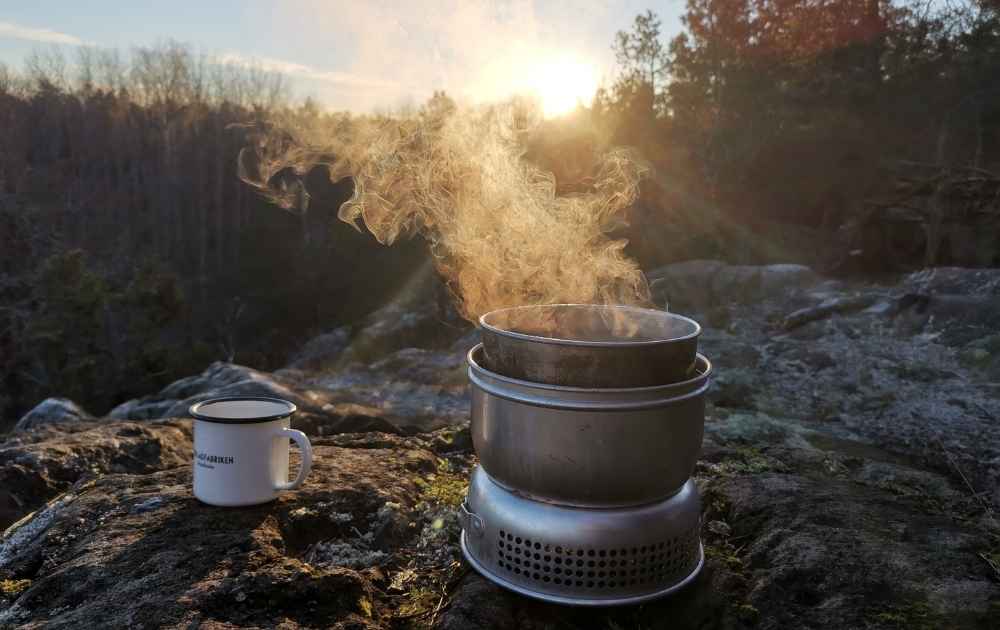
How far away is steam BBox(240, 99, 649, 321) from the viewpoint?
3090mm

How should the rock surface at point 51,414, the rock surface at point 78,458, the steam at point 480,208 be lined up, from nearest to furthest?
1. the rock surface at point 78,458
2. the steam at point 480,208
3. the rock surface at point 51,414

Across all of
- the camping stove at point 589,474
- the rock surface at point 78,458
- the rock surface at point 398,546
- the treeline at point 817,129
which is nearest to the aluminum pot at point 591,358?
the camping stove at point 589,474

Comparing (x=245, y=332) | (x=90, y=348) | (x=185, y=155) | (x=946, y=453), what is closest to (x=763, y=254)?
(x=946, y=453)

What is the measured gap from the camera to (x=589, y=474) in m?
1.84

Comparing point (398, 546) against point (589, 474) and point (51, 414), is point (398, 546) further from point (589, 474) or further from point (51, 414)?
point (51, 414)

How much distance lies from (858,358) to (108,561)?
8.87m

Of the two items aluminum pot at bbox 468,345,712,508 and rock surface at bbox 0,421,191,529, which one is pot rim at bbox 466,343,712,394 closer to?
aluminum pot at bbox 468,345,712,508

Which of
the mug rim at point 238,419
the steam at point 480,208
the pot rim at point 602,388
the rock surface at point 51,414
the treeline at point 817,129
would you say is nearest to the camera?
the pot rim at point 602,388

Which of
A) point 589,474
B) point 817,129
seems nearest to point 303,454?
point 589,474

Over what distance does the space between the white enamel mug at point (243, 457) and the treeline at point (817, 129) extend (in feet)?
48.4

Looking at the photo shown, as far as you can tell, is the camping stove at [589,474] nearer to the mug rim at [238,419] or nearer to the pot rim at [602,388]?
the pot rim at [602,388]

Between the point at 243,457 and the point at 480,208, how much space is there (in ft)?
5.13

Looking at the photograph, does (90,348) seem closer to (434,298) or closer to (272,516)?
(434,298)

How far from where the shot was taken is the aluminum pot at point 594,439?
181 cm
